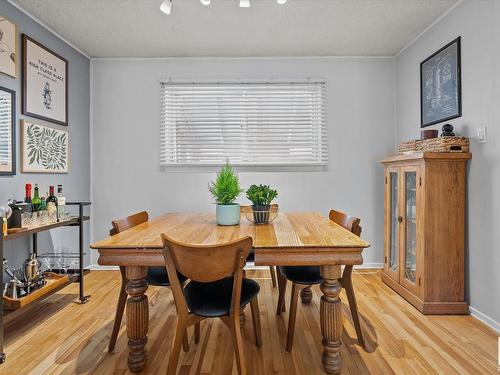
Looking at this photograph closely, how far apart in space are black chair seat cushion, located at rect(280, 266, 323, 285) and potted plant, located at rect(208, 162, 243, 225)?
18.8 inches

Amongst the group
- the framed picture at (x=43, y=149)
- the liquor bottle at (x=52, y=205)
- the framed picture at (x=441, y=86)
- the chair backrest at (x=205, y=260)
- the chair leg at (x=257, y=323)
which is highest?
the framed picture at (x=441, y=86)

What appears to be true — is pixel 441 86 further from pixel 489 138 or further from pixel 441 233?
pixel 441 233

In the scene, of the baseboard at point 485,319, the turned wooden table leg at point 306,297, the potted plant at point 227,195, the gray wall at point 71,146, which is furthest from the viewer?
the turned wooden table leg at point 306,297

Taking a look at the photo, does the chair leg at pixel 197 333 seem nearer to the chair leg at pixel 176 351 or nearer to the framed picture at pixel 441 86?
the chair leg at pixel 176 351

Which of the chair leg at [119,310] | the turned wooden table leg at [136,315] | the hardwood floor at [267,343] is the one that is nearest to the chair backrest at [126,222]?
the chair leg at [119,310]

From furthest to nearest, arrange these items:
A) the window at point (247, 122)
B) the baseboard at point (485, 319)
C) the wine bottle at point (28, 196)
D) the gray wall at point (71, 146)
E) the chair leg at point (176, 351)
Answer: the window at point (247, 122)
the gray wall at point (71, 146)
the wine bottle at point (28, 196)
the baseboard at point (485, 319)
the chair leg at point (176, 351)

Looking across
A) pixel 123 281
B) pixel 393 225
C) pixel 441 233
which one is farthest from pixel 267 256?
pixel 393 225

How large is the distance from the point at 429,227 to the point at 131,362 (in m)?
2.31

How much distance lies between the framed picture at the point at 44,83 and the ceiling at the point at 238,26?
0.95 feet

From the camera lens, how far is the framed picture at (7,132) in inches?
100

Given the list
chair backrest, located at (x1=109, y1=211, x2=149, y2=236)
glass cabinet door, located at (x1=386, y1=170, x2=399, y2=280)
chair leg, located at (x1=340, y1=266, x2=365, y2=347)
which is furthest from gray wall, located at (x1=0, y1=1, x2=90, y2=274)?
glass cabinet door, located at (x1=386, y1=170, x2=399, y2=280)

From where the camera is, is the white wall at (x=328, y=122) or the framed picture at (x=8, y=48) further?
the white wall at (x=328, y=122)

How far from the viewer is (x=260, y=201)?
2.21m

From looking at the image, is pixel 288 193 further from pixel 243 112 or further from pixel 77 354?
pixel 77 354
